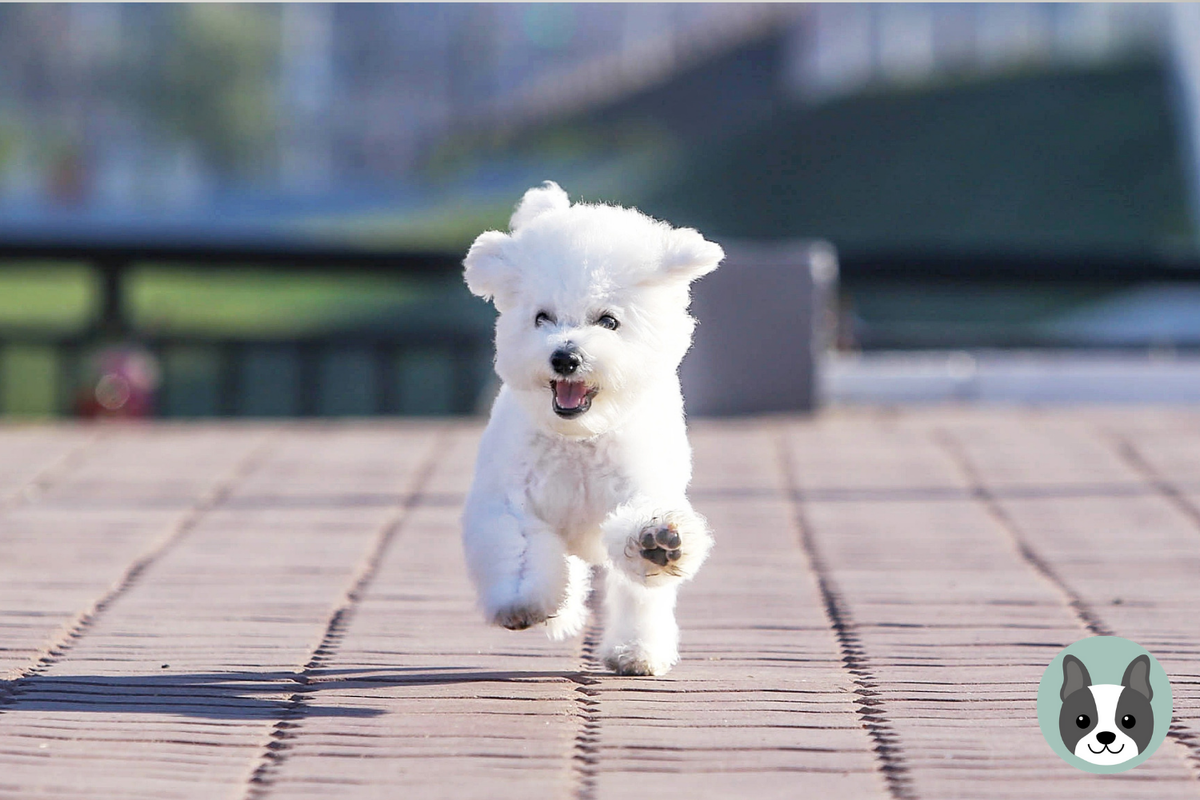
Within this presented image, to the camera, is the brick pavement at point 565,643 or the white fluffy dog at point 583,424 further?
the white fluffy dog at point 583,424

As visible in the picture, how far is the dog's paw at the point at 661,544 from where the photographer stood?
3320 mm

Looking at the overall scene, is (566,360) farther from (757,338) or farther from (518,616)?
(757,338)

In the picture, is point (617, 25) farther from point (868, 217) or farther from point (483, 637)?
point (483, 637)

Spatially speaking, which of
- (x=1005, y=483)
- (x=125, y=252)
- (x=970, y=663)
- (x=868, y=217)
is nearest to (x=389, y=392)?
(x=125, y=252)

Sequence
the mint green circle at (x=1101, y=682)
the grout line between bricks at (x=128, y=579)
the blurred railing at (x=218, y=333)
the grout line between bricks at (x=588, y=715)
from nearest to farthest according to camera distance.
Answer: the grout line between bricks at (x=588, y=715), the mint green circle at (x=1101, y=682), the grout line between bricks at (x=128, y=579), the blurred railing at (x=218, y=333)

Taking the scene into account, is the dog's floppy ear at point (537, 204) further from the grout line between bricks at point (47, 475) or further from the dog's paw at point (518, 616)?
the grout line between bricks at point (47, 475)

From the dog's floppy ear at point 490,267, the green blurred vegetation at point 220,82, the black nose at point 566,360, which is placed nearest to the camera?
the black nose at point 566,360

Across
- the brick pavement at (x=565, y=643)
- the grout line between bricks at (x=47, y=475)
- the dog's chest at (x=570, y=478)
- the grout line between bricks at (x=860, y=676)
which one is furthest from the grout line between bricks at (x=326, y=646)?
the grout line between bricks at (x=47, y=475)

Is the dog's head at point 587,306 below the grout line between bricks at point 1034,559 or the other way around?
the other way around

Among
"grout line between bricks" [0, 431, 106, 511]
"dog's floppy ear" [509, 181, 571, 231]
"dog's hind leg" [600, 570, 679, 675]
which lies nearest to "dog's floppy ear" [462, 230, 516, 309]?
"dog's floppy ear" [509, 181, 571, 231]

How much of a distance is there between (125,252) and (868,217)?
95.2ft

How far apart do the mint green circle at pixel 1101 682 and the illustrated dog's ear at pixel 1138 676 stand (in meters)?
0.05

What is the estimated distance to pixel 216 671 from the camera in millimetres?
3875

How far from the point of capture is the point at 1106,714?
313cm
